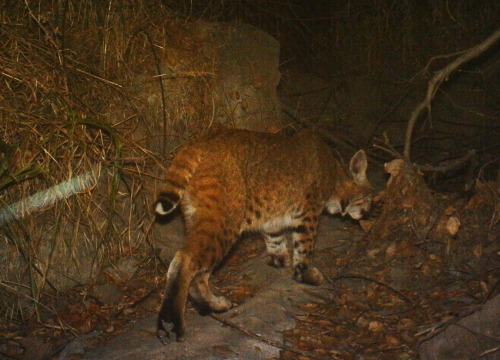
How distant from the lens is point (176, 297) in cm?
427

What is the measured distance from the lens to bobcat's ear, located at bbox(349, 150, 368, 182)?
5.93 metres

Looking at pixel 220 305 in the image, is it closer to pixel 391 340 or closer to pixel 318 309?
pixel 318 309

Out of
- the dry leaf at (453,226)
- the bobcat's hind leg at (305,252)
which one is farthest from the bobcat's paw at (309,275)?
the dry leaf at (453,226)

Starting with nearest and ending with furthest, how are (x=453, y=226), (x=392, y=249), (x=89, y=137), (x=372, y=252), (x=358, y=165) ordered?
(x=453, y=226)
(x=89, y=137)
(x=392, y=249)
(x=372, y=252)
(x=358, y=165)

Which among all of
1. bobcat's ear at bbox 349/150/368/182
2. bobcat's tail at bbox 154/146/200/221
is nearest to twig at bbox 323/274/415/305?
bobcat's ear at bbox 349/150/368/182

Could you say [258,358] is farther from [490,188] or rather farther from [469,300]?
[490,188]

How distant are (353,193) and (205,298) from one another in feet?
6.73

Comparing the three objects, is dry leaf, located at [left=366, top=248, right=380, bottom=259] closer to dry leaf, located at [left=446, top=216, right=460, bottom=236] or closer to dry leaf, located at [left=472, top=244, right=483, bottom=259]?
dry leaf, located at [left=446, top=216, right=460, bottom=236]

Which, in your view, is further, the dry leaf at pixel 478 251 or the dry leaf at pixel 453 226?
the dry leaf at pixel 453 226

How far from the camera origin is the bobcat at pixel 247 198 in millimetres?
4383

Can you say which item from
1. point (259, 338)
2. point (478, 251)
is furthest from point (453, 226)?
point (259, 338)

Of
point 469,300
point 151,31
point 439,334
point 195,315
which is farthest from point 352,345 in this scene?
point 151,31

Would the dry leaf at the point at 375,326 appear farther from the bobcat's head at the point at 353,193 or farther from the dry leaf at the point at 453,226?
the bobcat's head at the point at 353,193

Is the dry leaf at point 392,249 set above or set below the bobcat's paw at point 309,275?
above
